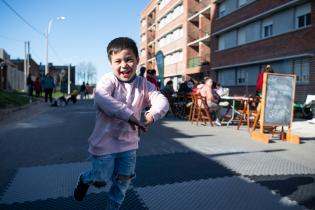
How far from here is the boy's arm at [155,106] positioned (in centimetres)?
238

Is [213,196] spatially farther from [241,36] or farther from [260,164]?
[241,36]

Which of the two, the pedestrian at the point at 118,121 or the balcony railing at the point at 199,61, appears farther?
the balcony railing at the point at 199,61

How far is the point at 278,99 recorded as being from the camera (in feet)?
24.3

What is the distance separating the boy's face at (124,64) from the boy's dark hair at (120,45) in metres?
0.02

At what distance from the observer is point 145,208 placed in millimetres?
3111

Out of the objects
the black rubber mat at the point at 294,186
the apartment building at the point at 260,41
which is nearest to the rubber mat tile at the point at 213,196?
the black rubber mat at the point at 294,186

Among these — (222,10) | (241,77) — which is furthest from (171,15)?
(241,77)

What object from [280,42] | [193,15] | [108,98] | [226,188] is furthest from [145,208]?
[193,15]

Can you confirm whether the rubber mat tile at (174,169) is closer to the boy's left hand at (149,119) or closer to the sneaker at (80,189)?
the sneaker at (80,189)

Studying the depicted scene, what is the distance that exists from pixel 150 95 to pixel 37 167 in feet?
9.08

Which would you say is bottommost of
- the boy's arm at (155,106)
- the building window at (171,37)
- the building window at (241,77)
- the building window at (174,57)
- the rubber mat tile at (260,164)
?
the rubber mat tile at (260,164)

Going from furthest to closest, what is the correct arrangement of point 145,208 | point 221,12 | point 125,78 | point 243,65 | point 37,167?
point 221,12 → point 243,65 → point 37,167 → point 145,208 → point 125,78

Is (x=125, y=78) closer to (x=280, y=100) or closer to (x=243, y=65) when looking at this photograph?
(x=280, y=100)

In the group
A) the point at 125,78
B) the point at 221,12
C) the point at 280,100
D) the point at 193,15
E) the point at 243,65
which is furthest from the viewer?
the point at 193,15
